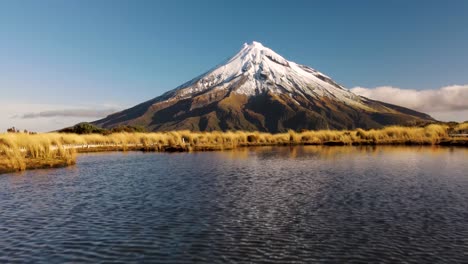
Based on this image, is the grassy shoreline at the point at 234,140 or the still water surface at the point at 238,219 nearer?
the still water surface at the point at 238,219

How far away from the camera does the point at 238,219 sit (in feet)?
51.8

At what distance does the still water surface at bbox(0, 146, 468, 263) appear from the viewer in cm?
1197

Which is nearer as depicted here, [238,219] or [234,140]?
[238,219]

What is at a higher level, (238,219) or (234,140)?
(234,140)

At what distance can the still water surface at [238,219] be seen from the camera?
1197 cm

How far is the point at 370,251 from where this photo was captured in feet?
39.0

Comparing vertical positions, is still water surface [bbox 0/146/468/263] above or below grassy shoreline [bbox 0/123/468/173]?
below

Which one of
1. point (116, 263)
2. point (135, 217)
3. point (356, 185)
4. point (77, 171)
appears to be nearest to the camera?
point (116, 263)

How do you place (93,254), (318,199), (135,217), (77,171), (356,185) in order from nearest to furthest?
1. (93,254)
2. (135,217)
3. (318,199)
4. (356,185)
5. (77,171)

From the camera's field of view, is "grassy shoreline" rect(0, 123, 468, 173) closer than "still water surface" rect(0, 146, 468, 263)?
No

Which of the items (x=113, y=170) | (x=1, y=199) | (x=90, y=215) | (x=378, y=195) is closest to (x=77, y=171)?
(x=113, y=170)

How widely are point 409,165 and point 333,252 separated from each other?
25137 millimetres

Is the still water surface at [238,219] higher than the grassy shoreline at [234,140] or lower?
lower

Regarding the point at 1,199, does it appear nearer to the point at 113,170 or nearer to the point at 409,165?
the point at 113,170
